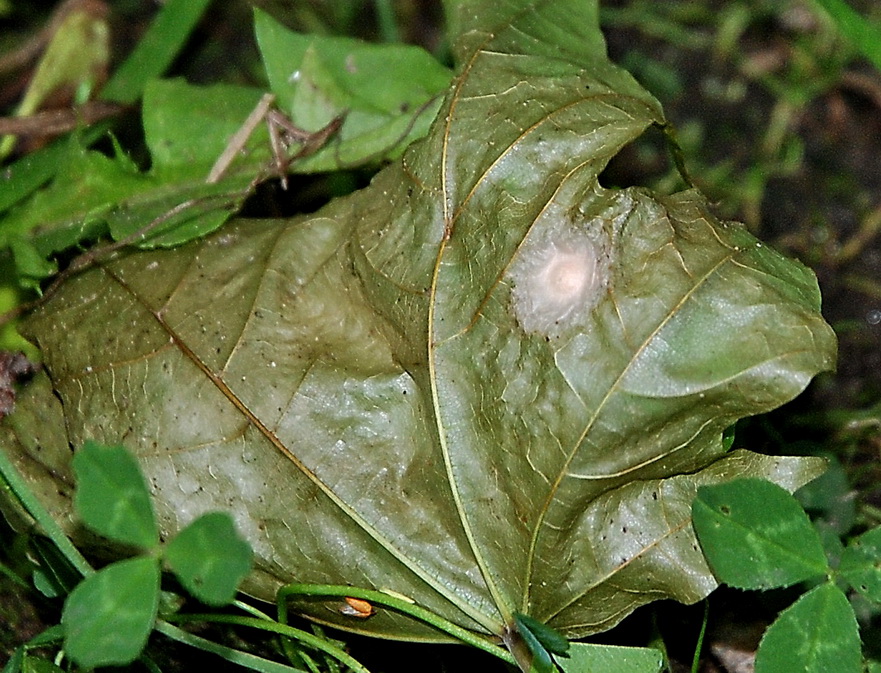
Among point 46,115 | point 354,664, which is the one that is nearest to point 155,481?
point 354,664

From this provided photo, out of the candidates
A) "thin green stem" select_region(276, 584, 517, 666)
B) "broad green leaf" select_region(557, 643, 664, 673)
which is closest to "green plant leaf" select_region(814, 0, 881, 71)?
"broad green leaf" select_region(557, 643, 664, 673)

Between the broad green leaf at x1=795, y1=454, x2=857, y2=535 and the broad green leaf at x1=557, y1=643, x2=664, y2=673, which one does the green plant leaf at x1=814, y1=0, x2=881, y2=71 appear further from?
the broad green leaf at x1=557, y1=643, x2=664, y2=673

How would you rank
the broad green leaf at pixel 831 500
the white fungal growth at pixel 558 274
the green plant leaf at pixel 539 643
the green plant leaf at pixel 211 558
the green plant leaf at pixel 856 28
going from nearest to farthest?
1. the green plant leaf at pixel 211 558
2. the green plant leaf at pixel 539 643
3. the white fungal growth at pixel 558 274
4. the broad green leaf at pixel 831 500
5. the green plant leaf at pixel 856 28

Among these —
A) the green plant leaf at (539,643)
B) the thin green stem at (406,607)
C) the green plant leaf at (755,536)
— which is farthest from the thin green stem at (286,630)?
the green plant leaf at (755,536)

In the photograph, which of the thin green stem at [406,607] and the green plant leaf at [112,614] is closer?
the green plant leaf at [112,614]

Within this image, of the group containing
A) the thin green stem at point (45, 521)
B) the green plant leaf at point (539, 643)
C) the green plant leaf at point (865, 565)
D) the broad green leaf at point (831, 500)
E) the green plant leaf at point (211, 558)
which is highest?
the green plant leaf at point (211, 558)

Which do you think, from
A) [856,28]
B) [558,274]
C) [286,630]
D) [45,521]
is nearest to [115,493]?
[45,521]

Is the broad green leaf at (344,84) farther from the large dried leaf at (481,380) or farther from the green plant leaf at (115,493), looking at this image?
the green plant leaf at (115,493)

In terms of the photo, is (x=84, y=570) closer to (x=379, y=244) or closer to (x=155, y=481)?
(x=155, y=481)
